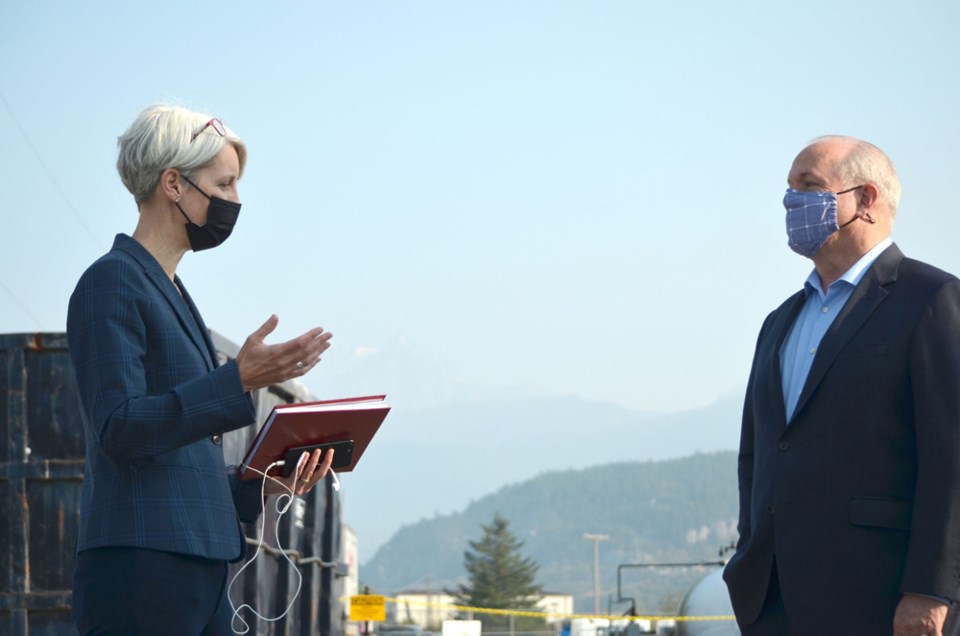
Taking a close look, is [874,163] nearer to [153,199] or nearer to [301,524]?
[153,199]

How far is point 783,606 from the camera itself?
13.2ft

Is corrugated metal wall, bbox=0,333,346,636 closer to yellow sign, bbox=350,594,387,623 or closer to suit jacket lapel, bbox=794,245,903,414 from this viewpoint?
suit jacket lapel, bbox=794,245,903,414

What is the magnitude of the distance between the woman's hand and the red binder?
1.0 inches

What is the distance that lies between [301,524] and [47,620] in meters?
1.83

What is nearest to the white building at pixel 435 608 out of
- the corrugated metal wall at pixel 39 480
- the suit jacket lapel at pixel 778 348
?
the corrugated metal wall at pixel 39 480

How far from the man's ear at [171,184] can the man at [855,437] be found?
6.28ft

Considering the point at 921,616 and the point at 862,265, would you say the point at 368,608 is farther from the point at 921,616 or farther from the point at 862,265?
the point at 921,616

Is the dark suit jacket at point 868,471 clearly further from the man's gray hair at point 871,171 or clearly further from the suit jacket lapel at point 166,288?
the suit jacket lapel at point 166,288

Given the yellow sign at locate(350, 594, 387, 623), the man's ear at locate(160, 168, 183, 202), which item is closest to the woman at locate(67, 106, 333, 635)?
the man's ear at locate(160, 168, 183, 202)

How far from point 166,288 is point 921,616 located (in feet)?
7.14

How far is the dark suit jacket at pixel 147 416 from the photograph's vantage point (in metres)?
3.13

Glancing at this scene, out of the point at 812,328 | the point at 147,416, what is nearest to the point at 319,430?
the point at 147,416

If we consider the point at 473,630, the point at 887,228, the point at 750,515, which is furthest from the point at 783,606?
the point at 473,630

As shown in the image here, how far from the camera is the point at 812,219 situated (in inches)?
166
